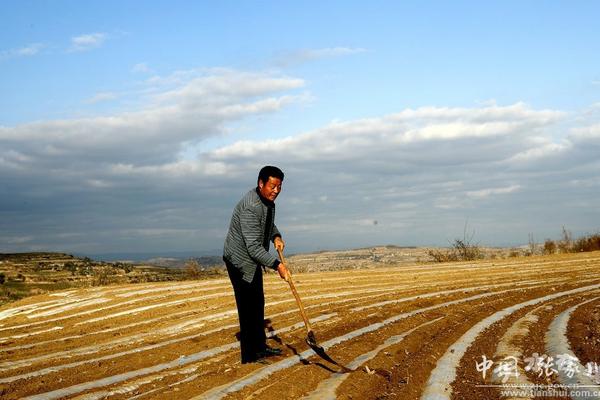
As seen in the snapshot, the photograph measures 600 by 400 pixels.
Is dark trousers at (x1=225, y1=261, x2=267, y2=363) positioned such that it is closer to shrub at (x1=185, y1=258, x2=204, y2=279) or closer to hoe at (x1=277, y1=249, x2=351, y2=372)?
hoe at (x1=277, y1=249, x2=351, y2=372)

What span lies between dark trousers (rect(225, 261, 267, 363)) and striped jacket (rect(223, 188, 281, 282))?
0.11m

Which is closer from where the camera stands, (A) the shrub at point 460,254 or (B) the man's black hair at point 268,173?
(B) the man's black hair at point 268,173

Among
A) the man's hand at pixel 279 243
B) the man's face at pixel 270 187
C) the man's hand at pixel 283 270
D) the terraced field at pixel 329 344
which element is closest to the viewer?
the terraced field at pixel 329 344

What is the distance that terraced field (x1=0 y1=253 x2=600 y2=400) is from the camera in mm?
5605

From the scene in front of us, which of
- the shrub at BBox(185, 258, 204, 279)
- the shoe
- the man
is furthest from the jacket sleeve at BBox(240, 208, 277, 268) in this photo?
the shrub at BBox(185, 258, 204, 279)

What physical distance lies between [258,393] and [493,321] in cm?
471

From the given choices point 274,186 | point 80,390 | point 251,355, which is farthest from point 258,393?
point 274,186

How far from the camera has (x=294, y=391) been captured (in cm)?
552

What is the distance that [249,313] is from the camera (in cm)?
691

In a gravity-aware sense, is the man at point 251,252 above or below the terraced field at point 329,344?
above

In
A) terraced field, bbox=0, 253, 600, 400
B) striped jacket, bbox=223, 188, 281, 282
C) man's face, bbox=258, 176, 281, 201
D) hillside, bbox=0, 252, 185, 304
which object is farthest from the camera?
hillside, bbox=0, 252, 185, 304

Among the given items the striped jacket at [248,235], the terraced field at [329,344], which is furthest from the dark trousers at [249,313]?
the terraced field at [329,344]

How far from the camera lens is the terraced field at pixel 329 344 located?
5605 mm

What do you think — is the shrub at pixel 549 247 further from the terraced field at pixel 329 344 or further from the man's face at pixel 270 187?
the man's face at pixel 270 187
